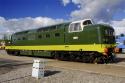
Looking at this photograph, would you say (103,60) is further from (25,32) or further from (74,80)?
(25,32)

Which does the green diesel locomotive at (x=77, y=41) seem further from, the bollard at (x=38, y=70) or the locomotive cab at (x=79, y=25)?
the bollard at (x=38, y=70)

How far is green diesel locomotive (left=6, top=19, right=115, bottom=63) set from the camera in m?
21.6

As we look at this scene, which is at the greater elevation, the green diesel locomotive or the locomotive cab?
the locomotive cab

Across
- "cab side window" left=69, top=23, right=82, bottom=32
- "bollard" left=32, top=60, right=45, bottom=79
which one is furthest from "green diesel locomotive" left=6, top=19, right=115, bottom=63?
"bollard" left=32, top=60, right=45, bottom=79

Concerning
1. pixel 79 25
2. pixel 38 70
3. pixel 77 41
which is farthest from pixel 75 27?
pixel 38 70

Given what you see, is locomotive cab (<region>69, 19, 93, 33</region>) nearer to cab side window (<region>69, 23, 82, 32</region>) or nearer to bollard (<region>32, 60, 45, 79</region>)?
cab side window (<region>69, 23, 82, 32</region>)

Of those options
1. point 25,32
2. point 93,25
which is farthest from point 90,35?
point 25,32

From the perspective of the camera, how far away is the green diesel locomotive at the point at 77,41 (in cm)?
2161

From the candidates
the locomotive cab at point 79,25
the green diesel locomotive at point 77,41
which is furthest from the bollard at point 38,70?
the locomotive cab at point 79,25

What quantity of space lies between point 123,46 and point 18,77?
27415 mm

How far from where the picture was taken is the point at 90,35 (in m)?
22.1

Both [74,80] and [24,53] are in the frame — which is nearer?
[74,80]

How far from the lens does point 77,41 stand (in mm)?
23391

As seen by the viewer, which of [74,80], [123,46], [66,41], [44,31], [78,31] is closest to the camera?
[74,80]
